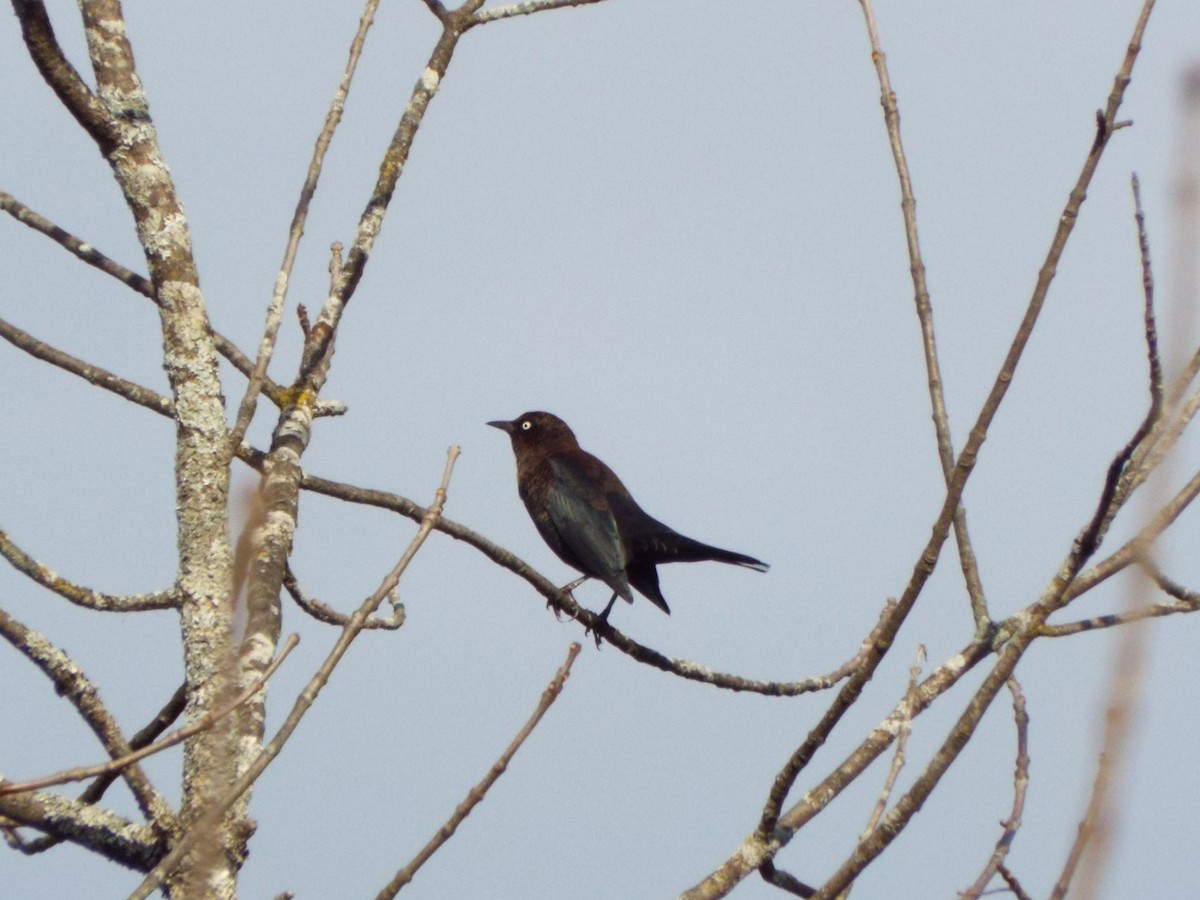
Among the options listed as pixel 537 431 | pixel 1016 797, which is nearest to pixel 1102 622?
pixel 1016 797

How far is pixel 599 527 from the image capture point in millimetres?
8320

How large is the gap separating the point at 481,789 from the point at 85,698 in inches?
39.8

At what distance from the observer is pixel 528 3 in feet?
14.1

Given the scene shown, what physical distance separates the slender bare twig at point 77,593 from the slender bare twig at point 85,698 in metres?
0.45

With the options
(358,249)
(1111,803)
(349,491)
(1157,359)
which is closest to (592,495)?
(349,491)

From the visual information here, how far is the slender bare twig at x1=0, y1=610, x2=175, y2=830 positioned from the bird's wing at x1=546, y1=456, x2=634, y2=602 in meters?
5.04

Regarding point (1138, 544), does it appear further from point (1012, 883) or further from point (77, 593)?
point (77, 593)

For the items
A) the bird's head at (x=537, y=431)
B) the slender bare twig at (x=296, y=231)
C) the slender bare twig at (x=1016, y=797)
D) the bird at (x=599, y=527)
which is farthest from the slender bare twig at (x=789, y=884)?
the bird's head at (x=537, y=431)

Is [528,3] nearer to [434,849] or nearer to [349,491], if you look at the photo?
[349,491]

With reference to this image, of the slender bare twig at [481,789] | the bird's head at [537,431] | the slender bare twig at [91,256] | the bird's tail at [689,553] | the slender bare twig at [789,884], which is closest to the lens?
the slender bare twig at [481,789]

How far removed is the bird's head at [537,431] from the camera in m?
9.77

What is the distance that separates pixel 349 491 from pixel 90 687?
1.56 metres

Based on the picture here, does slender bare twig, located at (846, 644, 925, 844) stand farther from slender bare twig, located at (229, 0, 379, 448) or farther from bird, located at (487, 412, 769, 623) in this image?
bird, located at (487, 412, 769, 623)

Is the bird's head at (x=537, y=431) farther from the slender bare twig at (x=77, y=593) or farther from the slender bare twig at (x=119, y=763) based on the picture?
the slender bare twig at (x=119, y=763)
